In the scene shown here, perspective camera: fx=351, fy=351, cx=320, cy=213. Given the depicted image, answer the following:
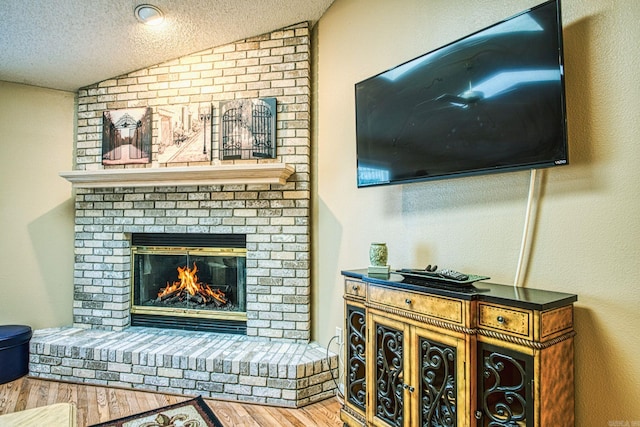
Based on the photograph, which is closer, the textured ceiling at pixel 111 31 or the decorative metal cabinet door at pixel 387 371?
the decorative metal cabinet door at pixel 387 371

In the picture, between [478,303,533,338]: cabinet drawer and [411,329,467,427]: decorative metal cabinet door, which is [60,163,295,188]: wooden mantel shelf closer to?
[411,329,467,427]: decorative metal cabinet door

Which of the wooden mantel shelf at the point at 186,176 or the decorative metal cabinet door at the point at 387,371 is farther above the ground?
the wooden mantel shelf at the point at 186,176

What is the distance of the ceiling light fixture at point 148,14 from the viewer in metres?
2.28

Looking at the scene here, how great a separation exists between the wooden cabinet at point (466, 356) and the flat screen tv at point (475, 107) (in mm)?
570

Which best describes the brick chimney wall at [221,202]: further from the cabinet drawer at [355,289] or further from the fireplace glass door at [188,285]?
the cabinet drawer at [355,289]

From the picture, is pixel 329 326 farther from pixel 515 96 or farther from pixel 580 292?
pixel 515 96

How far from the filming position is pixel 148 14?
2.33 m

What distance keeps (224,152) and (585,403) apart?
261 cm

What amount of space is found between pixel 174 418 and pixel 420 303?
1666mm

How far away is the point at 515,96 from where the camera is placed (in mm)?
1425

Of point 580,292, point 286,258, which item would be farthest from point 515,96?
point 286,258

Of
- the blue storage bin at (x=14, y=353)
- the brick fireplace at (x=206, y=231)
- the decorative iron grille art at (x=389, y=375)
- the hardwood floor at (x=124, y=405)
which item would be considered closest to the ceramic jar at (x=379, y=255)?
the decorative iron grille art at (x=389, y=375)

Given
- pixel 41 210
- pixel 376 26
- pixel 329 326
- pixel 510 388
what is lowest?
pixel 329 326

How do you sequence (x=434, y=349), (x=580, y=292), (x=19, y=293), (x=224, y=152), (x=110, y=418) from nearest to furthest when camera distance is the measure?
(x=580, y=292), (x=434, y=349), (x=110, y=418), (x=224, y=152), (x=19, y=293)
